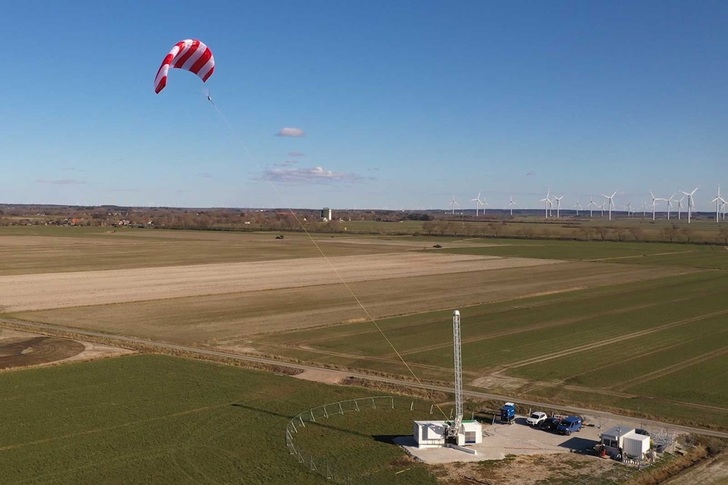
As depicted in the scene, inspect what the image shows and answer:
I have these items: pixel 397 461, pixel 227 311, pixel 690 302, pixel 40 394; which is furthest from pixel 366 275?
pixel 397 461

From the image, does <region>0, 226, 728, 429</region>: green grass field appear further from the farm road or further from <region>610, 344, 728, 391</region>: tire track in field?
the farm road

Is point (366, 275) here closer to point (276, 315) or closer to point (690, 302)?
point (276, 315)

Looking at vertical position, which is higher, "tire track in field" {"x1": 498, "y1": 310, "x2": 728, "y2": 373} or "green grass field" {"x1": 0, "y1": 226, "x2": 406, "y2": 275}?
"green grass field" {"x1": 0, "y1": 226, "x2": 406, "y2": 275}

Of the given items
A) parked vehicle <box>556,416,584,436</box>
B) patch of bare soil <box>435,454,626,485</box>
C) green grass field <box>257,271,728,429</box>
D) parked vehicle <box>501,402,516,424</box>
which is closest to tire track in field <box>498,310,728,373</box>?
green grass field <box>257,271,728,429</box>

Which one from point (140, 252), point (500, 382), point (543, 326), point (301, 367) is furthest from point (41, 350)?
point (140, 252)

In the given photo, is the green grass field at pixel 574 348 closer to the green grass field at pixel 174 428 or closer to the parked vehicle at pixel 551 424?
the parked vehicle at pixel 551 424

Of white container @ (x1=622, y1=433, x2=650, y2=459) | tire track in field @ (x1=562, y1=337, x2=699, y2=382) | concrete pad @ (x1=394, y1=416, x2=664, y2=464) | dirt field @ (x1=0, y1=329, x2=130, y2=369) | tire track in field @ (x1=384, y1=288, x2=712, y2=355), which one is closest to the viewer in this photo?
white container @ (x1=622, y1=433, x2=650, y2=459)
